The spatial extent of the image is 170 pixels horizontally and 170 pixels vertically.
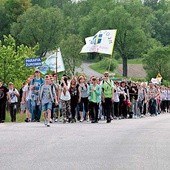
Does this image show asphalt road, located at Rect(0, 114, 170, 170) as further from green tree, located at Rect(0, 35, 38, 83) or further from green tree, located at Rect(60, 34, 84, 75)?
green tree, located at Rect(60, 34, 84, 75)

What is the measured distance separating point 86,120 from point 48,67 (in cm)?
1163

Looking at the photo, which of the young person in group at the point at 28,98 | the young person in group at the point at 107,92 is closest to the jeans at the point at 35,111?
the young person in group at the point at 28,98

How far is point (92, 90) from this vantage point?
24.5 meters

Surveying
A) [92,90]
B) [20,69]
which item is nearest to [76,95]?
[92,90]

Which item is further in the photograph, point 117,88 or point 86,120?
point 117,88

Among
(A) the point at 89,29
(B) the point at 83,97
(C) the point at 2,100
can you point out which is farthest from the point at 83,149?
(A) the point at 89,29

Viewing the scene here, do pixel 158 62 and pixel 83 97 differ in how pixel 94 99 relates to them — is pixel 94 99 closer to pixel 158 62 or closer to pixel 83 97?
pixel 83 97

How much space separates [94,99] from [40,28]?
2774 inches

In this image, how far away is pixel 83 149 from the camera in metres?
14.8

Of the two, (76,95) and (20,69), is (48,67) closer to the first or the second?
(76,95)

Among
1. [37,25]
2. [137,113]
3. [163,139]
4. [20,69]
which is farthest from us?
[37,25]

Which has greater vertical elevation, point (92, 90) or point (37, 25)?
point (37, 25)

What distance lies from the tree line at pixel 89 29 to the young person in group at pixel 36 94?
146 feet

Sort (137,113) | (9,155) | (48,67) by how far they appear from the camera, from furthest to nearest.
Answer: (48,67), (137,113), (9,155)
